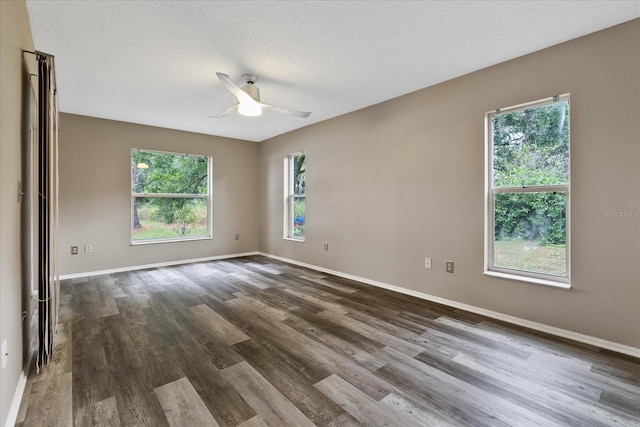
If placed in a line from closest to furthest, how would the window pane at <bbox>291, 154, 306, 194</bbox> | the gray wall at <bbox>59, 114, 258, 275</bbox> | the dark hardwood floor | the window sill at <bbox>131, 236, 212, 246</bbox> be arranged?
the dark hardwood floor < the gray wall at <bbox>59, 114, 258, 275</bbox> < the window sill at <bbox>131, 236, 212, 246</bbox> < the window pane at <bbox>291, 154, 306, 194</bbox>

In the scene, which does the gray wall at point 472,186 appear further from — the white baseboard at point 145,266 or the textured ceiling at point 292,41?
the white baseboard at point 145,266

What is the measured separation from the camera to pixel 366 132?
13.5 ft

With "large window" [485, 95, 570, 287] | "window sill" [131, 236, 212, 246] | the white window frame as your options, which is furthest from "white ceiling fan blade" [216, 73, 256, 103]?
"window sill" [131, 236, 212, 246]

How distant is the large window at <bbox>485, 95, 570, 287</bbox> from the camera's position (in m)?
2.58

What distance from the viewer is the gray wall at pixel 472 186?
87.8 inches

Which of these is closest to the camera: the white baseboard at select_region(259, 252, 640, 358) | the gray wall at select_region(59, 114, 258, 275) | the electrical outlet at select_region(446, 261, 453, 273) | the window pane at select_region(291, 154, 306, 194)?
the white baseboard at select_region(259, 252, 640, 358)

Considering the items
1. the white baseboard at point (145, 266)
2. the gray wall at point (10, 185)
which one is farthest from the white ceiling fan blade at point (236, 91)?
the white baseboard at point (145, 266)

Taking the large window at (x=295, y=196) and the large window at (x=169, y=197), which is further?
the large window at (x=295, y=196)

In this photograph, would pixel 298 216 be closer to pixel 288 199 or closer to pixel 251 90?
pixel 288 199

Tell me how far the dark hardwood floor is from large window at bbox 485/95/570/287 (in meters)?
0.63

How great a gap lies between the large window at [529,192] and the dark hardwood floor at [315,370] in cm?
63

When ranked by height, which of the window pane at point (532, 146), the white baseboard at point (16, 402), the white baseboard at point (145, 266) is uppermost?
the window pane at point (532, 146)

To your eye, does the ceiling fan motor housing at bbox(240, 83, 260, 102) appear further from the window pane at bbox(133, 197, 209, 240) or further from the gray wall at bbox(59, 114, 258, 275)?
the window pane at bbox(133, 197, 209, 240)

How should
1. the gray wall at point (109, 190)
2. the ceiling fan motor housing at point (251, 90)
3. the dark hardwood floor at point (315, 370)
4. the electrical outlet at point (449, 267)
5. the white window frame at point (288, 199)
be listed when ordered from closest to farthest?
the dark hardwood floor at point (315, 370) → the ceiling fan motor housing at point (251, 90) → the electrical outlet at point (449, 267) → the gray wall at point (109, 190) → the white window frame at point (288, 199)
